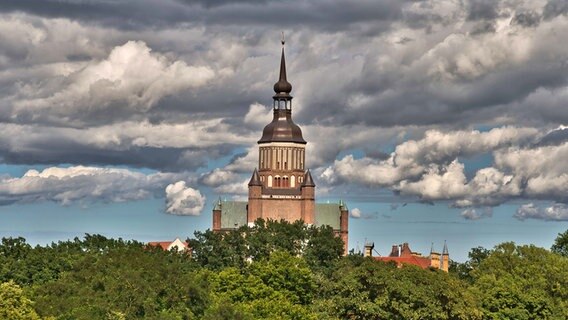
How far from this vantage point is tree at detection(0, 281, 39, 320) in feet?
197

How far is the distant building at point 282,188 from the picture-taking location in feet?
556

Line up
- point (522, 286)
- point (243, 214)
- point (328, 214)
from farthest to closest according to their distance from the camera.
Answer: point (328, 214), point (243, 214), point (522, 286)

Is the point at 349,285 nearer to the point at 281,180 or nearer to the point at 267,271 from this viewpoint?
the point at 267,271

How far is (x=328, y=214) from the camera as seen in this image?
576 feet

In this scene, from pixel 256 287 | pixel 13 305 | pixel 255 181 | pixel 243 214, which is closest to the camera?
pixel 13 305

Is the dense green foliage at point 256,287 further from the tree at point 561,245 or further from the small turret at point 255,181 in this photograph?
the small turret at point 255,181

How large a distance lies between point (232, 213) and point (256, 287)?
87369mm

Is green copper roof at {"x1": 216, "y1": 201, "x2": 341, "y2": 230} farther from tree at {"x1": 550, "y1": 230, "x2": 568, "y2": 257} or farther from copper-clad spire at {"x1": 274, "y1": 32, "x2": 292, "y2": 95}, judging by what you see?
tree at {"x1": 550, "y1": 230, "x2": 568, "y2": 257}

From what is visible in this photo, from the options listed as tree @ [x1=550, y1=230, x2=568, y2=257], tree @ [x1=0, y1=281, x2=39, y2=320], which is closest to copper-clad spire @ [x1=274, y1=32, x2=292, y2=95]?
tree @ [x1=550, y1=230, x2=568, y2=257]

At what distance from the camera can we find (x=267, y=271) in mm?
93688

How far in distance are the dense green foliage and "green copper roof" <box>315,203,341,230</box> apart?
55.9 meters

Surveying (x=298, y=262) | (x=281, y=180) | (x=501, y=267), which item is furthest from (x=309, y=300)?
(x=281, y=180)

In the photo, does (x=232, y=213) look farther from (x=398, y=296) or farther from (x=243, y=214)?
(x=398, y=296)

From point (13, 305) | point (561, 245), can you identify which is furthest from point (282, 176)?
point (13, 305)
